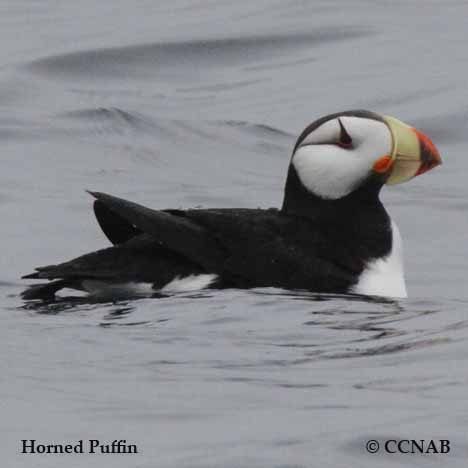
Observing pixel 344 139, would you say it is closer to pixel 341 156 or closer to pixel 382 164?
pixel 341 156

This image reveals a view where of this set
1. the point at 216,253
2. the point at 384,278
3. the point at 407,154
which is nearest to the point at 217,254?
the point at 216,253

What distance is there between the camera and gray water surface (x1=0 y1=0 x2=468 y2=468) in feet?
21.0

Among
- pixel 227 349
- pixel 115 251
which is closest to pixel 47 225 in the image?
pixel 115 251

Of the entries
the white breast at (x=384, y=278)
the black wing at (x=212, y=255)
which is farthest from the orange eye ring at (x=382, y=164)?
the black wing at (x=212, y=255)

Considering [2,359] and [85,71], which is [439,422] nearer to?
[2,359]

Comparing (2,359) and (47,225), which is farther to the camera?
(47,225)

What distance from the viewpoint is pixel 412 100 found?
16.2 meters

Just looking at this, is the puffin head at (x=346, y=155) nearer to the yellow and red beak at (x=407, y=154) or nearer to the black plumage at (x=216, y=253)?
the yellow and red beak at (x=407, y=154)

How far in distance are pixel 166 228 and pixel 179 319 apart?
0.61 metres

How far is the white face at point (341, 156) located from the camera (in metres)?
8.88

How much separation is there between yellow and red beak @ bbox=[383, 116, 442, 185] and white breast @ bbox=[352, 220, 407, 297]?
400 millimetres

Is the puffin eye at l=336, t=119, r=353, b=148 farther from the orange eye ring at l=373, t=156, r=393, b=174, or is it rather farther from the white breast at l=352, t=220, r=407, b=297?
the white breast at l=352, t=220, r=407, b=297

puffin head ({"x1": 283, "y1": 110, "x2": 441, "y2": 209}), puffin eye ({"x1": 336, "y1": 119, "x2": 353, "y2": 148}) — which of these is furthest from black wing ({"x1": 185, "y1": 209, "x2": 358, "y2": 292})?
puffin eye ({"x1": 336, "y1": 119, "x2": 353, "y2": 148})

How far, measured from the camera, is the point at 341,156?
890 cm
